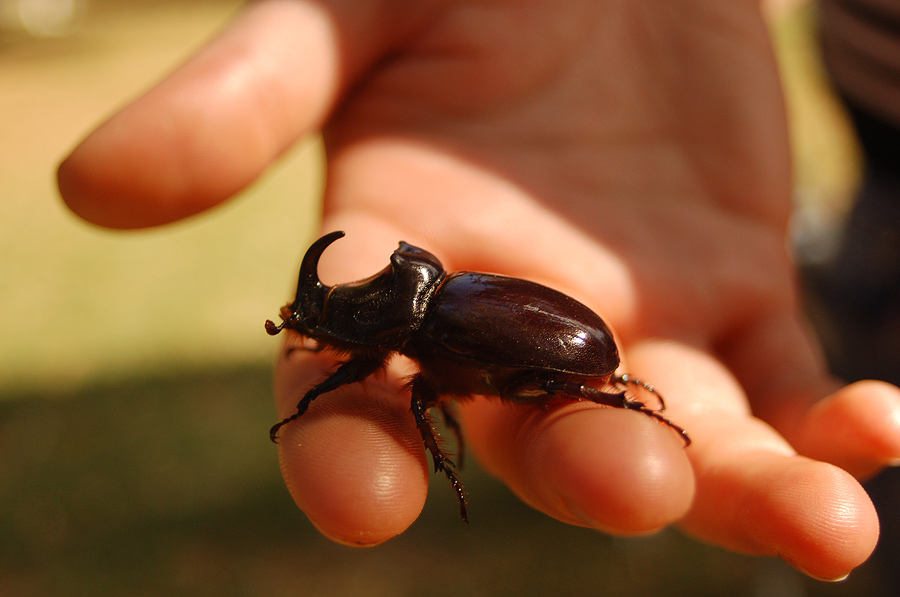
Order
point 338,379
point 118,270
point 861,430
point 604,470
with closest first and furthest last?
point 604,470 → point 861,430 → point 338,379 → point 118,270

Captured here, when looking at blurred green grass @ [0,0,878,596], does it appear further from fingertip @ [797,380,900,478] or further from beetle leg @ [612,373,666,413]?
A: fingertip @ [797,380,900,478]

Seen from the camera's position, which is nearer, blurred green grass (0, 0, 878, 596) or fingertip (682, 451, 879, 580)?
fingertip (682, 451, 879, 580)

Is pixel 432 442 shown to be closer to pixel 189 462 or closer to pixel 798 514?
pixel 798 514

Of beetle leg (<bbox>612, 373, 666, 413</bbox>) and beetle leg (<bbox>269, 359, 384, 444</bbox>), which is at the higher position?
beetle leg (<bbox>612, 373, 666, 413</bbox>)

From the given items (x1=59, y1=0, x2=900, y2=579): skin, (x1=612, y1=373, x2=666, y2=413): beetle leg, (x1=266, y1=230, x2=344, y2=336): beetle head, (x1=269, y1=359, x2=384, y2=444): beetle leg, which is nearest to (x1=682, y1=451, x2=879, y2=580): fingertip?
(x1=59, y1=0, x2=900, y2=579): skin

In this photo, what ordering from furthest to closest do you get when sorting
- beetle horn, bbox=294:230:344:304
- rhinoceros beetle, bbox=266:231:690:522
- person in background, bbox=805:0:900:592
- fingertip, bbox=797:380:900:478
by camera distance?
person in background, bbox=805:0:900:592
beetle horn, bbox=294:230:344:304
rhinoceros beetle, bbox=266:231:690:522
fingertip, bbox=797:380:900:478

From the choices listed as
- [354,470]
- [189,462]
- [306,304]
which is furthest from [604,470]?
[189,462]

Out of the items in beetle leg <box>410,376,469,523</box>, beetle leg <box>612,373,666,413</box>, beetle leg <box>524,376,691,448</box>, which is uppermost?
beetle leg <box>524,376,691,448</box>
